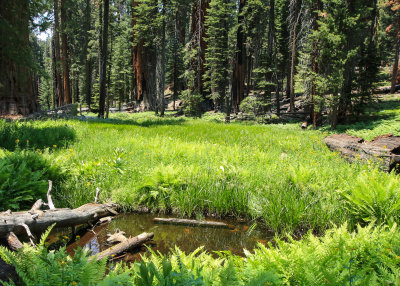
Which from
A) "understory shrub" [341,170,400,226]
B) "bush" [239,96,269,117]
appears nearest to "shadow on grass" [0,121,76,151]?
"understory shrub" [341,170,400,226]

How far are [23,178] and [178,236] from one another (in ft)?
9.11

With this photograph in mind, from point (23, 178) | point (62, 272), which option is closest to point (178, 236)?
point (62, 272)

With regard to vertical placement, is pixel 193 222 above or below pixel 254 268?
below

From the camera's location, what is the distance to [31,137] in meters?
6.91

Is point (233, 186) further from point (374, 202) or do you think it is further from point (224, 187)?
point (374, 202)

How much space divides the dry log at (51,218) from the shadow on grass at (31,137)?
315 centimetres

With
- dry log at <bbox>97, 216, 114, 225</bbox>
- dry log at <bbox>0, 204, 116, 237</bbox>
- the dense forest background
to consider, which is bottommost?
dry log at <bbox>97, 216, 114, 225</bbox>

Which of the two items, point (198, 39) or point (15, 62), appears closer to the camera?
point (15, 62)

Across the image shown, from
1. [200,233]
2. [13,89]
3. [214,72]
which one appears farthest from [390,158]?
[214,72]

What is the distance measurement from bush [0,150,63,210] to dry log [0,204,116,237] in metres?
0.63

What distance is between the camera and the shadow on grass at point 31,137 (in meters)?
6.47

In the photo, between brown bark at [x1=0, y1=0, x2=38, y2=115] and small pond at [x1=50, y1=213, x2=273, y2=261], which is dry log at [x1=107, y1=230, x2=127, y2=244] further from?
brown bark at [x1=0, y1=0, x2=38, y2=115]

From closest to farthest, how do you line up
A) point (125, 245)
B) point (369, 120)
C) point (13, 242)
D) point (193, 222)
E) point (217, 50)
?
point (13, 242), point (125, 245), point (193, 222), point (369, 120), point (217, 50)

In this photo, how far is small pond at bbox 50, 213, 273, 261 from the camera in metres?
3.40
